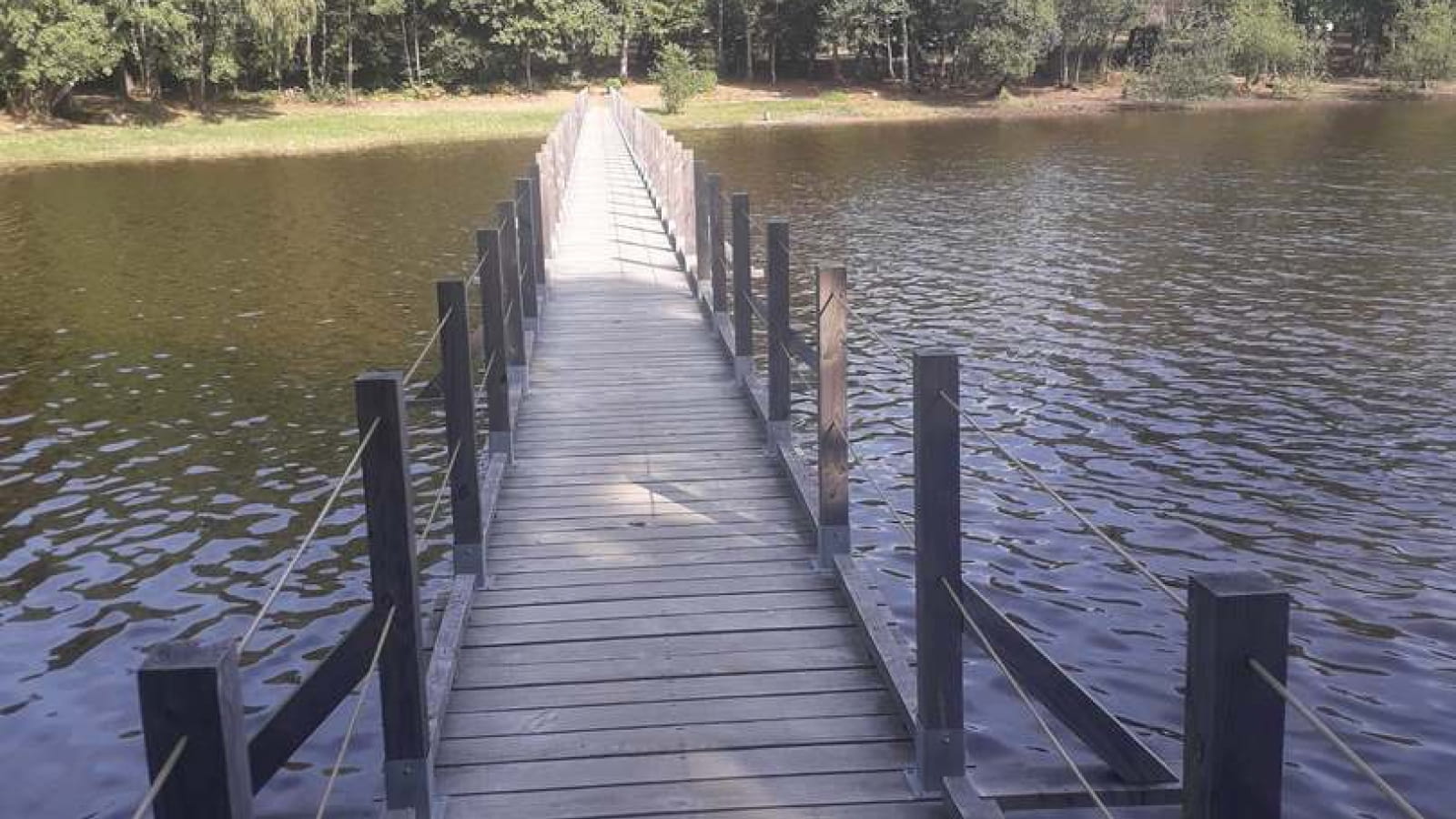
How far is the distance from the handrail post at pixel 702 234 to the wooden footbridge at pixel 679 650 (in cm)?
380

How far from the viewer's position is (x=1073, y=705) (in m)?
3.60

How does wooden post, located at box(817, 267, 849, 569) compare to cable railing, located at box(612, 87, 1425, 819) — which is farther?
wooden post, located at box(817, 267, 849, 569)

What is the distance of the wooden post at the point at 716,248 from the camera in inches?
440

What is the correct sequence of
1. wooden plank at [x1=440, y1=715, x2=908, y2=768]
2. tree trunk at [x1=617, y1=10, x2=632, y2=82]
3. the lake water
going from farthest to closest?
tree trunk at [x1=617, y1=10, x2=632, y2=82], the lake water, wooden plank at [x1=440, y1=715, x2=908, y2=768]

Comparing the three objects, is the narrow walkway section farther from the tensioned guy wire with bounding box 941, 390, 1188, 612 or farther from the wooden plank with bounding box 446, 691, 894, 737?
the tensioned guy wire with bounding box 941, 390, 1188, 612

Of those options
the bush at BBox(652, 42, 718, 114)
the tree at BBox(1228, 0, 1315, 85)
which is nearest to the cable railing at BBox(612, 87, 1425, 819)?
the bush at BBox(652, 42, 718, 114)

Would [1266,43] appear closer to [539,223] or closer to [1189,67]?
[1189,67]

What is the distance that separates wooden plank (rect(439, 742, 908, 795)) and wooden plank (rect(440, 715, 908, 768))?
0.11 ft

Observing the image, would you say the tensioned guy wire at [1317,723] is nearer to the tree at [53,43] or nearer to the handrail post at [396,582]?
the handrail post at [396,582]

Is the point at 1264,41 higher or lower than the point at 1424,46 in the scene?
higher

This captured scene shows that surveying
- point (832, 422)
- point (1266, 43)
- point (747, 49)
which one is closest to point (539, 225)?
point (832, 422)

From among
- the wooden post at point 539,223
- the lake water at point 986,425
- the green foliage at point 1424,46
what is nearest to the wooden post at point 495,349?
the lake water at point 986,425

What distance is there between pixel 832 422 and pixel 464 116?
165ft

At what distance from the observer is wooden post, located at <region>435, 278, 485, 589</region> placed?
599cm
